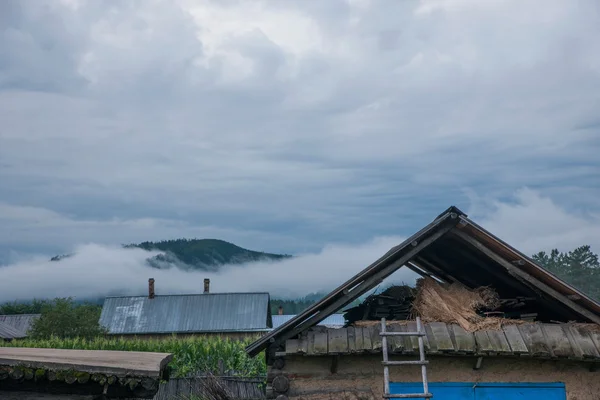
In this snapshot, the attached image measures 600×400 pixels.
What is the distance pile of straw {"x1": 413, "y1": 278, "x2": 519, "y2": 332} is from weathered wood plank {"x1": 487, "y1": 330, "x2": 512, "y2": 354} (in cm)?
13

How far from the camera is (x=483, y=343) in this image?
33.9 ft

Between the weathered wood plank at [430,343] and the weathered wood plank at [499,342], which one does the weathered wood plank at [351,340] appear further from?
the weathered wood plank at [499,342]

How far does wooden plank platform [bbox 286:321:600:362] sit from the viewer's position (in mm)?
10242

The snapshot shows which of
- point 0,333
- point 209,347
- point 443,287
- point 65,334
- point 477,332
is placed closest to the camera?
point 477,332

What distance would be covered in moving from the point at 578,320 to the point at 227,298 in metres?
42.9

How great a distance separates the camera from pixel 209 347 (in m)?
26.2

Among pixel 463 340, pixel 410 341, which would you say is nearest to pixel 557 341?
pixel 463 340

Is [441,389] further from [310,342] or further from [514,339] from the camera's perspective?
[310,342]

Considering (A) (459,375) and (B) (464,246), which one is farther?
(B) (464,246)

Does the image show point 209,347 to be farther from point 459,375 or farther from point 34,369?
point 34,369

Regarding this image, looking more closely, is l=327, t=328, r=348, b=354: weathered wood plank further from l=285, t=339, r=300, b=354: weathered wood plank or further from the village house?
l=285, t=339, r=300, b=354: weathered wood plank

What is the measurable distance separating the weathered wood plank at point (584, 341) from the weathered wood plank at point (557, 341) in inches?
6.0

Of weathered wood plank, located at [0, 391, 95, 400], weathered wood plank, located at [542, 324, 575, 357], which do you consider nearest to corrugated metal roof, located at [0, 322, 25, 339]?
weathered wood plank, located at [0, 391, 95, 400]

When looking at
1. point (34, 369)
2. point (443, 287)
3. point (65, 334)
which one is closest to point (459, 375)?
point (443, 287)
